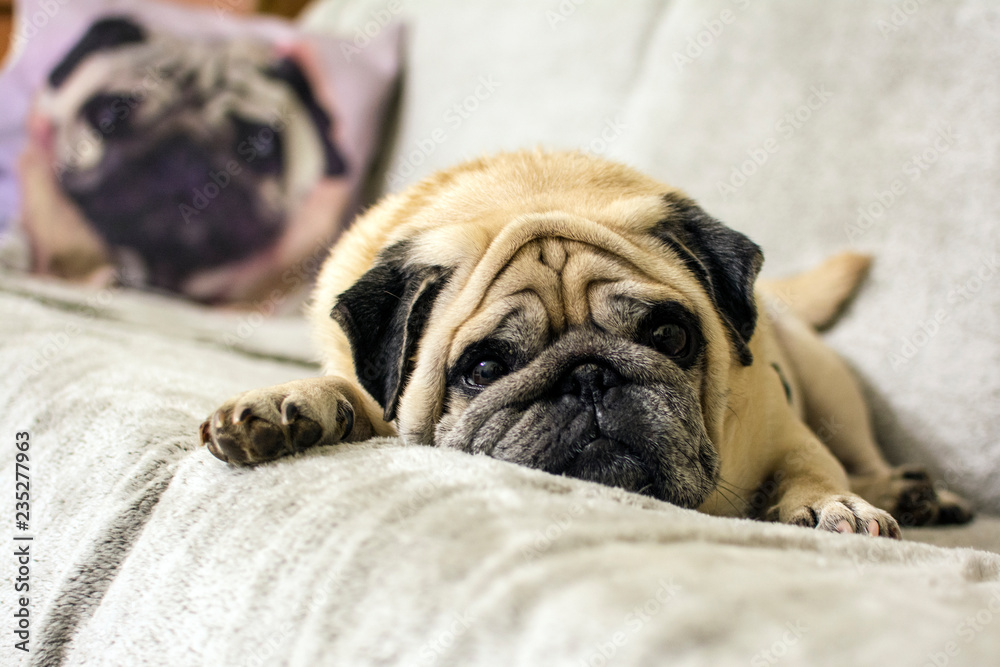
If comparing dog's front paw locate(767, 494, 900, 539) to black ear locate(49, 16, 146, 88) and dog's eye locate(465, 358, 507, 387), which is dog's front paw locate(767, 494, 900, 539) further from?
black ear locate(49, 16, 146, 88)

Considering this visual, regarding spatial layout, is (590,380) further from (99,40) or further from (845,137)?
(99,40)

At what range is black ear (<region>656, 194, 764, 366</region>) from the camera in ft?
4.94

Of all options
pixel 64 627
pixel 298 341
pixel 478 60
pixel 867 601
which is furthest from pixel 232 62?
pixel 867 601

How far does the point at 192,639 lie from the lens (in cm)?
91

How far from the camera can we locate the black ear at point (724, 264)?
151cm

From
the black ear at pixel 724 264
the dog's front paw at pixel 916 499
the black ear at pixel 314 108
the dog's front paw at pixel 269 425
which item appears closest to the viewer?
the dog's front paw at pixel 269 425

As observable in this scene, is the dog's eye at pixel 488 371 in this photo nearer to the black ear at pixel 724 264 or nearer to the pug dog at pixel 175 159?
the black ear at pixel 724 264

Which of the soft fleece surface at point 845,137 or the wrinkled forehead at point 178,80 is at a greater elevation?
the soft fleece surface at point 845,137

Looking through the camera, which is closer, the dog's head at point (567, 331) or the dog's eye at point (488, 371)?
the dog's head at point (567, 331)

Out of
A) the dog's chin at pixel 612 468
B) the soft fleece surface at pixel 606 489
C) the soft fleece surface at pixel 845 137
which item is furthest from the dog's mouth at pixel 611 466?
the soft fleece surface at pixel 845 137

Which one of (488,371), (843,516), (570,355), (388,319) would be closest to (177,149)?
(388,319)

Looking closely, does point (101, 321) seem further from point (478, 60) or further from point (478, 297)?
point (478, 60)

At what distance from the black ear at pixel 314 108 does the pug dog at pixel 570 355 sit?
1.70 m

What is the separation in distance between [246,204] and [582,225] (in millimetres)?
2294
